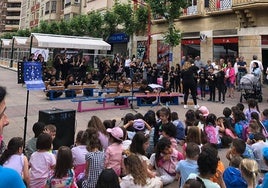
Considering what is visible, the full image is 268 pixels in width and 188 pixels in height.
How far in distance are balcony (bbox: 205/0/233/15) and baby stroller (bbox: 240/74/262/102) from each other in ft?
28.3

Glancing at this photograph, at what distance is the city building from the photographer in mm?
103188

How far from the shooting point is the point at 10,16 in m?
104

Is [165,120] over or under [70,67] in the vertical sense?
under

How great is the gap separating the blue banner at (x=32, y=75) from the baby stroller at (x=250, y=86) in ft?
32.1

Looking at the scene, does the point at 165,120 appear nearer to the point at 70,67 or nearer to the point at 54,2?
the point at 70,67

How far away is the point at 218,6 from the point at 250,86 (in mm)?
10395

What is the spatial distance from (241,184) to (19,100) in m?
12.2

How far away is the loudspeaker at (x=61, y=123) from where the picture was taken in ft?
22.7

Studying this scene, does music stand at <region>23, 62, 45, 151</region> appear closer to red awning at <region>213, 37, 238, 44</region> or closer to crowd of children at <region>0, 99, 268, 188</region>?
crowd of children at <region>0, 99, 268, 188</region>

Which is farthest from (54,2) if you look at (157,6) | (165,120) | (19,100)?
(165,120)

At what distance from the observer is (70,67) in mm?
18125

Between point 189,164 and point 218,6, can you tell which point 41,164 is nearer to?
point 189,164

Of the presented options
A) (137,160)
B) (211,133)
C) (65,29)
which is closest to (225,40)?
(211,133)

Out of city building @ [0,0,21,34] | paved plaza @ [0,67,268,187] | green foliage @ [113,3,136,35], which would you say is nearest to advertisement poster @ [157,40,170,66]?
green foliage @ [113,3,136,35]
